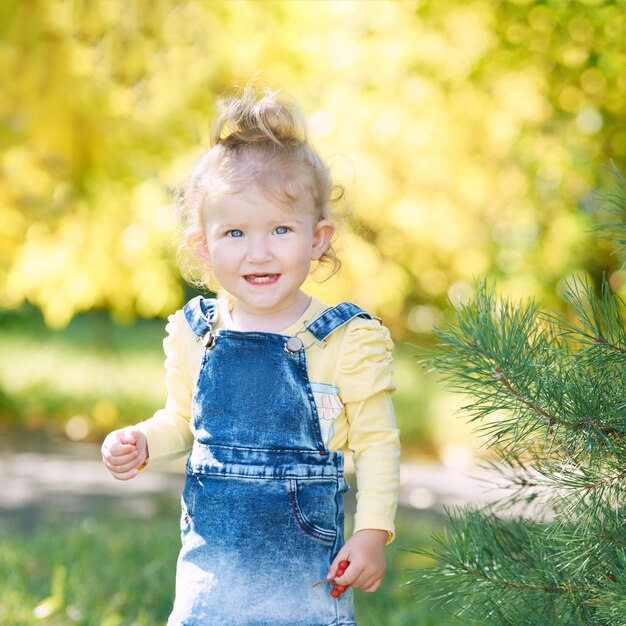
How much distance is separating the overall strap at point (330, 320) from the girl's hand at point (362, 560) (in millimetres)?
406

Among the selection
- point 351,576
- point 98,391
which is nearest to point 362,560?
point 351,576

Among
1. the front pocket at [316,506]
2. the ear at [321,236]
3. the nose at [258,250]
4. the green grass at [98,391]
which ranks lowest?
the front pocket at [316,506]

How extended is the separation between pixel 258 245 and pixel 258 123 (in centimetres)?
27

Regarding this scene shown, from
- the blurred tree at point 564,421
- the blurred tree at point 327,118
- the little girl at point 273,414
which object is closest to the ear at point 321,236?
the little girl at point 273,414

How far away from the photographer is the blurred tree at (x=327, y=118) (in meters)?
5.27

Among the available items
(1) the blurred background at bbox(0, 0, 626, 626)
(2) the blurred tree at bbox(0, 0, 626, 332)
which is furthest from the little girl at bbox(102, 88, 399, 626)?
(2) the blurred tree at bbox(0, 0, 626, 332)

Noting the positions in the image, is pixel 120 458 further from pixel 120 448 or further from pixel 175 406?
pixel 175 406

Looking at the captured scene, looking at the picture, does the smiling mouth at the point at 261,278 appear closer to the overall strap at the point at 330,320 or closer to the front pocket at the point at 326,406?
the overall strap at the point at 330,320

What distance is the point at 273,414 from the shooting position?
6.03ft

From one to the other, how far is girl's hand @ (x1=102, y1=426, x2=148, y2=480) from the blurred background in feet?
5.79

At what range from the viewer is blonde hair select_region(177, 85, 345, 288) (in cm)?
192

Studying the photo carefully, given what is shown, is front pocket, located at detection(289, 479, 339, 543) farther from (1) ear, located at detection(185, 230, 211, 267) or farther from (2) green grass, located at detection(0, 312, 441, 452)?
(2) green grass, located at detection(0, 312, 441, 452)

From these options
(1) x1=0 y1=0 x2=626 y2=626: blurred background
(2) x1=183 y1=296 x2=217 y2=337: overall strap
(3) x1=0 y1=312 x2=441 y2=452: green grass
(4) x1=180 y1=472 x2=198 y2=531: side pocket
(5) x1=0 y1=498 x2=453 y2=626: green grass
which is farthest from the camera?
(3) x1=0 y1=312 x2=441 y2=452: green grass

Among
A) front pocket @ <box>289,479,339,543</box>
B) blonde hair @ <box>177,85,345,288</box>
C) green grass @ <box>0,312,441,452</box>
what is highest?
green grass @ <box>0,312,441,452</box>
